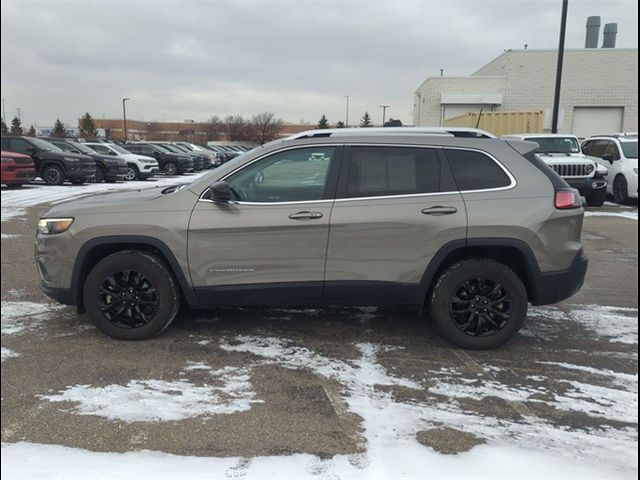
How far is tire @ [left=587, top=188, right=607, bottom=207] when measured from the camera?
14.0m

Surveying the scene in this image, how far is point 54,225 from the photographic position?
4309 millimetres

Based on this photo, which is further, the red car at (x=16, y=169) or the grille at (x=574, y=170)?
the red car at (x=16, y=169)

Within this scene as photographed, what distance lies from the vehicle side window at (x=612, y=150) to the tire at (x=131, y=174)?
57.2ft

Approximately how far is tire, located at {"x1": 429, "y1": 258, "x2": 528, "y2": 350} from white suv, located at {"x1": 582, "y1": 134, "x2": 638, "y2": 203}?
1191 cm

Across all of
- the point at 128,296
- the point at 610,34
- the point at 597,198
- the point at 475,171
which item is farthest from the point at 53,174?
the point at 610,34

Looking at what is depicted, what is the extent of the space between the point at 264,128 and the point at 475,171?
2671 inches

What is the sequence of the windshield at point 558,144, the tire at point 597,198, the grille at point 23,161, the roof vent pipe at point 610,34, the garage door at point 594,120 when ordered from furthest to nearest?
the roof vent pipe at point 610,34 → the garage door at point 594,120 → the grille at point 23,161 → the windshield at point 558,144 → the tire at point 597,198

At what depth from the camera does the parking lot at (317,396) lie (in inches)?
112

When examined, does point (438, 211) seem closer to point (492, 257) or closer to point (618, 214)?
point (492, 257)

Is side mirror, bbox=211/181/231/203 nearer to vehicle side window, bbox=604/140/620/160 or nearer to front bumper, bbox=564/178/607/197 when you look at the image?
front bumper, bbox=564/178/607/197

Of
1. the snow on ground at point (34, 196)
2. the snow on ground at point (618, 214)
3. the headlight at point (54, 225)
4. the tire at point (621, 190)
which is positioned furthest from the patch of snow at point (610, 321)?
the tire at point (621, 190)

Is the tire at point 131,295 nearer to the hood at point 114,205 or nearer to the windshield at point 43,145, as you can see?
the hood at point 114,205

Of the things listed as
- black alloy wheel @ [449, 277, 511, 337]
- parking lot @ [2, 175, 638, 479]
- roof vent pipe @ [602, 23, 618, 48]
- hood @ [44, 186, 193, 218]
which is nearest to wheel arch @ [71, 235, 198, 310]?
hood @ [44, 186, 193, 218]

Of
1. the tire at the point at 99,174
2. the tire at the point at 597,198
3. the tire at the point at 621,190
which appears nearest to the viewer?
the tire at the point at 597,198
